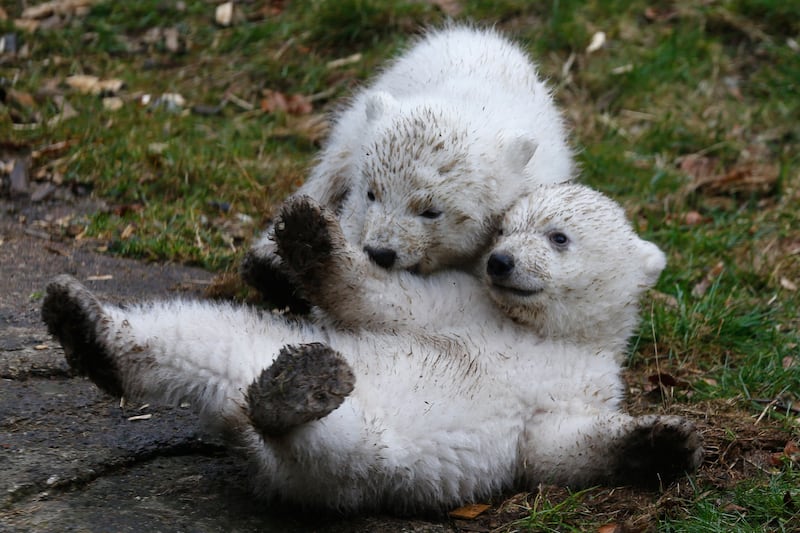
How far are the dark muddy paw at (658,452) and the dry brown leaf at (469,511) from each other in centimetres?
47

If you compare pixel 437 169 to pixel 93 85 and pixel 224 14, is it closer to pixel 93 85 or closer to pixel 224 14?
pixel 93 85

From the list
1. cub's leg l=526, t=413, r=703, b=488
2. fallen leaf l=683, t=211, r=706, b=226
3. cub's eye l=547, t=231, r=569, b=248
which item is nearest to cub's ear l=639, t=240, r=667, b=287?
cub's eye l=547, t=231, r=569, b=248

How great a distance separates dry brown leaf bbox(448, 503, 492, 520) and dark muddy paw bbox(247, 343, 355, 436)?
719mm

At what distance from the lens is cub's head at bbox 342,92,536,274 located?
3.98 meters

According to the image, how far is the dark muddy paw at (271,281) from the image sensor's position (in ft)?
14.9

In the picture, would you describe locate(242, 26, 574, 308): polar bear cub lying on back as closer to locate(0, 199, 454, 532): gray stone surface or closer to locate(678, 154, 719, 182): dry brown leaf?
locate(0, 199, 454, 532): gray stone surface

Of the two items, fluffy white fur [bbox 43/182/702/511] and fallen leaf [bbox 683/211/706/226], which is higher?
fluffy white fur [bbox 43/182/702/511]

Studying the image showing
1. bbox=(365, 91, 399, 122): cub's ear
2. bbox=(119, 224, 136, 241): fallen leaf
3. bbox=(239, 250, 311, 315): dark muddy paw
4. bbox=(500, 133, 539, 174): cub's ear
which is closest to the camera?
bbox=(500, 133, 539, 174): cub's ear

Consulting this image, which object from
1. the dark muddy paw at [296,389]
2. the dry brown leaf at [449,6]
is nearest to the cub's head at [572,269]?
the dark muddy paw at [296,389]

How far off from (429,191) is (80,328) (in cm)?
150

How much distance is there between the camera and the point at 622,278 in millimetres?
3869

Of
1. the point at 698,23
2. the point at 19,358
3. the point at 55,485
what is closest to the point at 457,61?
the point at 19,358

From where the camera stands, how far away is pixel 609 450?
342cm

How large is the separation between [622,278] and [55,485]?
2.10m
